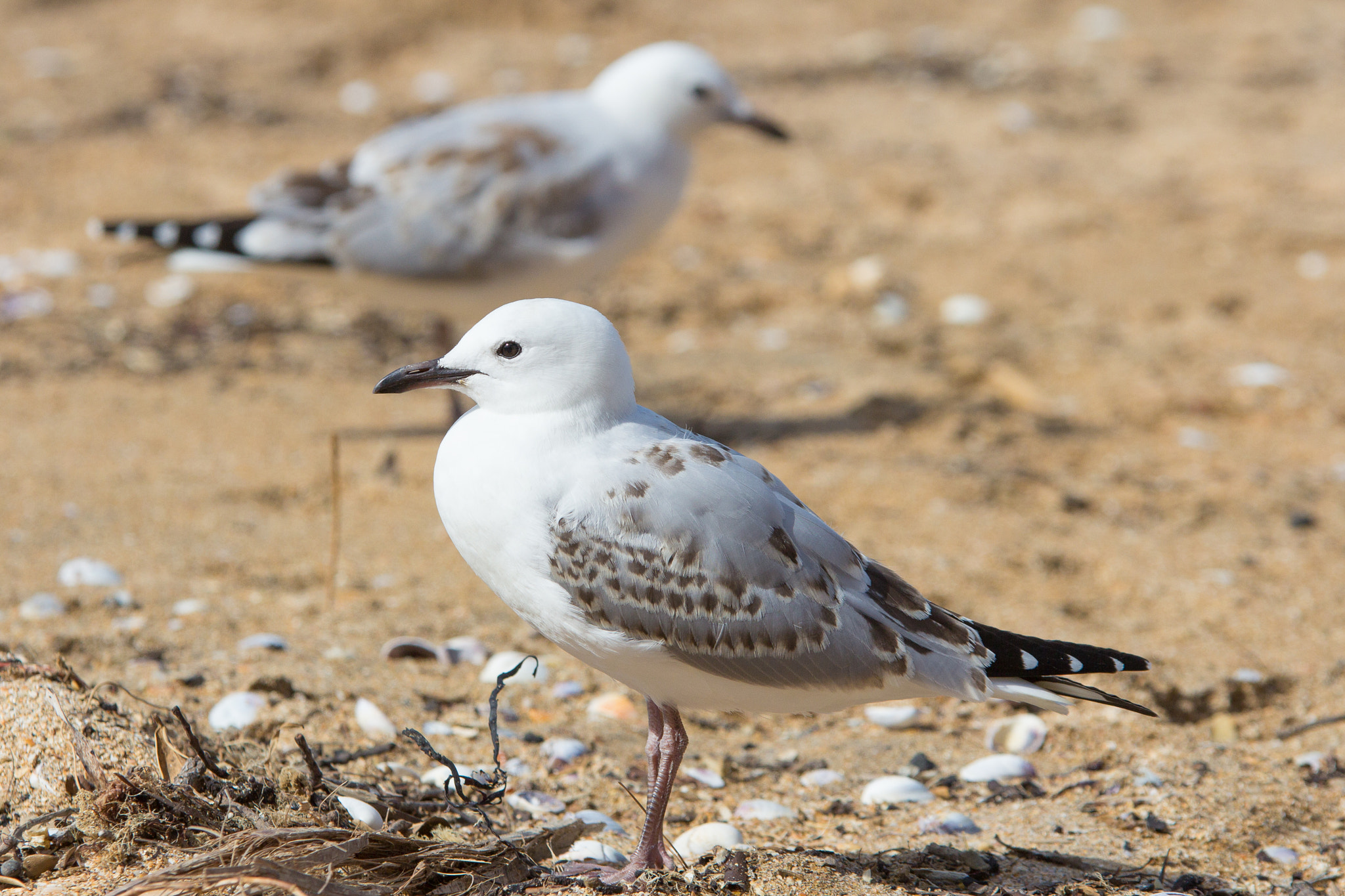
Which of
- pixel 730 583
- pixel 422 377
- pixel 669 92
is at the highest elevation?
pixel 669 92

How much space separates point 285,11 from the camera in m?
9.68

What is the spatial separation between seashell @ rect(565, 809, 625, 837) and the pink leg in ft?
0.42

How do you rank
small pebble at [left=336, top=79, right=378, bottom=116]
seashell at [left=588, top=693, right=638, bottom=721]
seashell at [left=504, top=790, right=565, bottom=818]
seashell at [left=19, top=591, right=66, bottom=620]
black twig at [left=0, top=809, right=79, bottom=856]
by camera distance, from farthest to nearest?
1. small pebble at [left=336, top=79, right=378, bottom=116]
2. seashell at [left=19, top=591, right=66, bottom=620]
3. seashell at [left=588, top=693, right=638, bottom=721]
4. seashell at [left=504, top=790, right=565, bottom=818]
5. black twig at [left=0, top=809, right=79, bottom=856]

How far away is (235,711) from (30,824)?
720 millimetres

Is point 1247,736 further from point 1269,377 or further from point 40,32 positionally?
point 40,32

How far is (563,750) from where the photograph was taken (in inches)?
129

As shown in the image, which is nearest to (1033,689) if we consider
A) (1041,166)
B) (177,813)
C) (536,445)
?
(536,445)

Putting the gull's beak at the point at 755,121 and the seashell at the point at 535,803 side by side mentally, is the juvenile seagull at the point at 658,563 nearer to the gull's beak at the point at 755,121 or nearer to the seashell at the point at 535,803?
the seashell at the point at 535,803

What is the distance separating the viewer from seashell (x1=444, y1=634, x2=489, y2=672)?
371cm

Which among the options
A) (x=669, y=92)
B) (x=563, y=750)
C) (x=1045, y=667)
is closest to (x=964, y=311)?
(x=669, y=92)

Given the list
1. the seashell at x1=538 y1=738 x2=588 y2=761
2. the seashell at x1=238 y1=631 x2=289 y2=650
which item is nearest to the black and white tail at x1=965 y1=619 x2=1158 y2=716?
the seashell at x1=538 y1=738 x2=588 y2=761

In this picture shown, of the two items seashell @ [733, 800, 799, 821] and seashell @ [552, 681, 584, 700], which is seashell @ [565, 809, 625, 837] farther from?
seashell @ [552, 681, 584, 700]

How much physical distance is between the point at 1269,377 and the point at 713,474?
4168 millimetres

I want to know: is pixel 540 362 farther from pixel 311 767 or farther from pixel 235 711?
pixel 235 711
